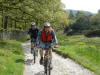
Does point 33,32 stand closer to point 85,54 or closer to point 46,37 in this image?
point 46,37

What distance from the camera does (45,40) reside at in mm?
7906

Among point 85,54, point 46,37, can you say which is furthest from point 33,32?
point 85,54

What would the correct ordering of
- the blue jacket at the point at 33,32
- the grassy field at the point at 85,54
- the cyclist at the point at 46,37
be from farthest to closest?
the blue jacket at the point at 33,32 < the grassy field at the point at 85,54 < the cyclist at the point at 46,37

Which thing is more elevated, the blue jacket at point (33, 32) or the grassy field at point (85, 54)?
the blue jacket at point (33, 32)

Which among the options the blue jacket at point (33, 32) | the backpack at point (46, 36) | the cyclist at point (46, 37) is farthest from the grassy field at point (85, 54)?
the blue jacket at point (33, 32)

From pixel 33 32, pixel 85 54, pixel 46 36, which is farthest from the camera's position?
pixel 85 54

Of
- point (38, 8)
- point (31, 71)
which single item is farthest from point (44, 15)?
point (31, 71)

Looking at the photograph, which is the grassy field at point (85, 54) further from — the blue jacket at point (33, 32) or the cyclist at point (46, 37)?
the blue jacket at point (33, 32)

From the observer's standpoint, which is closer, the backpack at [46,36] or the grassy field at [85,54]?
the backpack at [46,36]

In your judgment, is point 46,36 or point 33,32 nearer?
point 46,36

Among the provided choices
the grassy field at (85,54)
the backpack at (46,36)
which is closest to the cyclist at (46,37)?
the backpack at (46,36)

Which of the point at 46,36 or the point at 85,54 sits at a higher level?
the point at 46,36

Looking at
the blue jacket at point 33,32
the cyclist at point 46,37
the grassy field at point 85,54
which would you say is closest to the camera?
the cyclist at point 46,37

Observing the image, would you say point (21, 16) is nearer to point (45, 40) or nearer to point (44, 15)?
point (44, 15)
